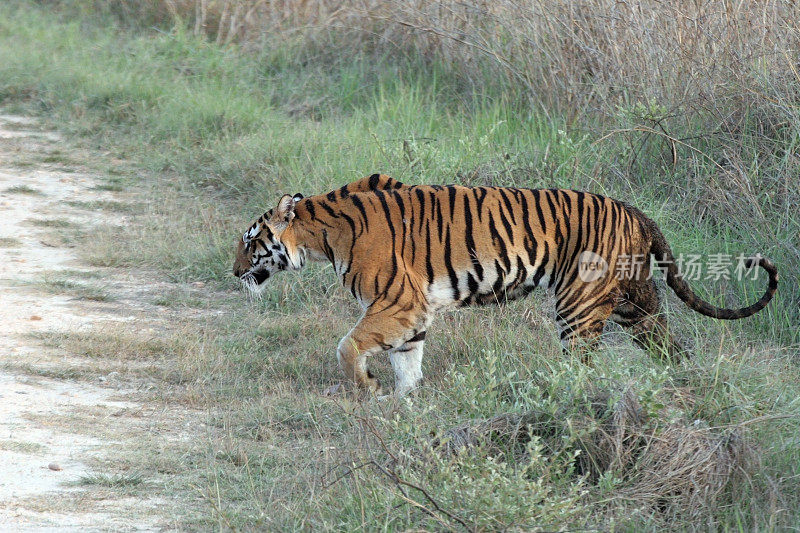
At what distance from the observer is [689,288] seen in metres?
4.68

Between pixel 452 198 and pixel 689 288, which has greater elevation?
pixel 452 198

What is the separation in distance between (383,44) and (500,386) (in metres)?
5.62

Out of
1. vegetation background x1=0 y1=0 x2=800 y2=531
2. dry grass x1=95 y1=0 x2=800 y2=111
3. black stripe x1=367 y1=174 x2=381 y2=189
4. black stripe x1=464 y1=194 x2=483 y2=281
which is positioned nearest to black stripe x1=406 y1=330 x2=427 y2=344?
vegetation background x1=0 y1=0 x2=800 y2=531

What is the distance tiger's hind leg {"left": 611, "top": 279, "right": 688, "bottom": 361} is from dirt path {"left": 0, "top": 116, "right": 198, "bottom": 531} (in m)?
2.14

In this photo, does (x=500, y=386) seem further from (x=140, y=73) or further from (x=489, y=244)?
(x=140, y=73)

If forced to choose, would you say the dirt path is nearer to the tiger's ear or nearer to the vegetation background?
the vegetation background

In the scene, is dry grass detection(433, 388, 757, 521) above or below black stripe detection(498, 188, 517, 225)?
below

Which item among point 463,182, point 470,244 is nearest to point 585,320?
point 470,244

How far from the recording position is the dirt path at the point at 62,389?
12.2ft

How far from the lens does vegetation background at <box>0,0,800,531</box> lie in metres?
3.53

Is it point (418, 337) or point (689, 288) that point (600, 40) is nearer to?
point (689, 288)

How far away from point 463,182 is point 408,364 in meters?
1.88

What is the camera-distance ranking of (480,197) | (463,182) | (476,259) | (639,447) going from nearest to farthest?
(639,447) < (476,259) < (480,197) < (463,182)

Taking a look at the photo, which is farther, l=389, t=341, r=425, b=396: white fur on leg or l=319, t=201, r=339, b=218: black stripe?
l=319, t=201, r=339, b=218: black stripe
